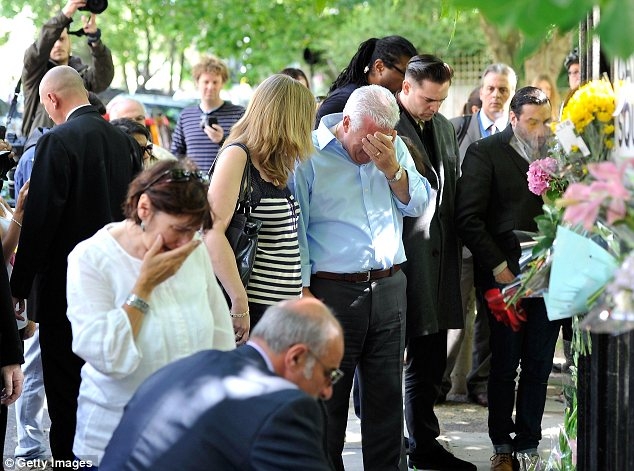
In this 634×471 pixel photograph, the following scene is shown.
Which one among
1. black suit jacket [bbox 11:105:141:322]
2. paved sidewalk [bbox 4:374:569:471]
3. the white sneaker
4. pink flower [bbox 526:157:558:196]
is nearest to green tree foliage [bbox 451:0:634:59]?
pink flower [bbox 526:157:558:196]

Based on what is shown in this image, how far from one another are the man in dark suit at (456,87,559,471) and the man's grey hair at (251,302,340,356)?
294 cm

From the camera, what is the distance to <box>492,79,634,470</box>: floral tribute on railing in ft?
10.2

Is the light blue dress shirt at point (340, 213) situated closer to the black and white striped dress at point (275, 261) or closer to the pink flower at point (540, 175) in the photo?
the black and white striped dress at point (275, 261)

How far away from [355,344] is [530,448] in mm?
1447

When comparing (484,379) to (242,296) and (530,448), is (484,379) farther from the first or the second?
(242,296)

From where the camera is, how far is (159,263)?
12.1 feet

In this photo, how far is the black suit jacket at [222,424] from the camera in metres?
2.94

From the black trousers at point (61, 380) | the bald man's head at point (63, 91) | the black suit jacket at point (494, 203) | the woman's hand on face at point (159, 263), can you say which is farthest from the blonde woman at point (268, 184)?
the black suit jacket at point (494, 203)

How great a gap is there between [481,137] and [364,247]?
289 centimetres

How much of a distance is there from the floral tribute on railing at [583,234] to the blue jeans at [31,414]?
9.15ft

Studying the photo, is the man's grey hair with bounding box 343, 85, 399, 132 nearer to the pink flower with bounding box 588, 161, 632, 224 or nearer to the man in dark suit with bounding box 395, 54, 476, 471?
the man in dark suit with bounding box 395, 54, 476, 471

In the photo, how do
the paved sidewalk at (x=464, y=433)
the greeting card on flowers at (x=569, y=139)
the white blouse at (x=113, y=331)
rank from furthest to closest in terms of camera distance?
the paved sidewalk at (x=464, y=433) < the greeting card on flowers at (x=569, y=139) < the white blouse at (x=113, y=331)

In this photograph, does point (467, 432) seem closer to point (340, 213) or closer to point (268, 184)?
point (340, 213)

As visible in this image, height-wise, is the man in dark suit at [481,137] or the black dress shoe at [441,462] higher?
the man in dark suit at [481,137]
